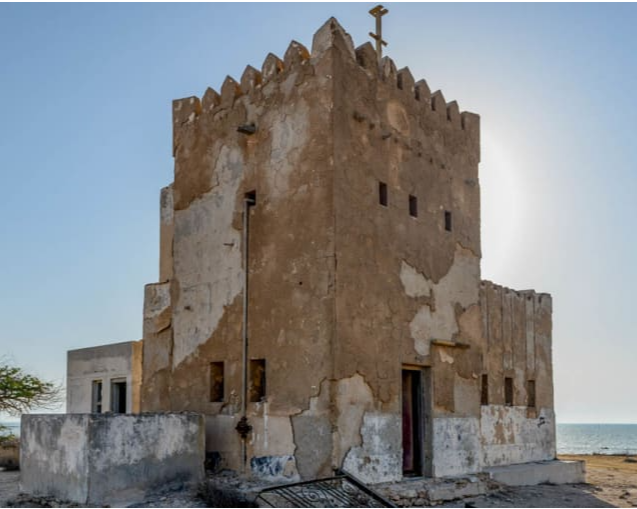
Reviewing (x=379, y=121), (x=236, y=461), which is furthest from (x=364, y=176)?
(x=236, y=461)

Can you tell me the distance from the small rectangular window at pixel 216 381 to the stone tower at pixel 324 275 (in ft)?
0.09

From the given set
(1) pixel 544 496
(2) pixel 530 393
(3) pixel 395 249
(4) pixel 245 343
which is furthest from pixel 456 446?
(2) pixel 530 393

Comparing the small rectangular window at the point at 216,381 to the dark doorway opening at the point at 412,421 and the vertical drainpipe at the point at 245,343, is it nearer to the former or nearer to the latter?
the vertical drainpipe at the point at 245,343

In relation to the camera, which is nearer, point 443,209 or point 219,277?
point 219,277

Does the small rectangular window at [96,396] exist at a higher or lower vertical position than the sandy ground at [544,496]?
higher

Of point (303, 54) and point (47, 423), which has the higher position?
point (303, 54)

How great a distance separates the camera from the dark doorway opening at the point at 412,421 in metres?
13.0

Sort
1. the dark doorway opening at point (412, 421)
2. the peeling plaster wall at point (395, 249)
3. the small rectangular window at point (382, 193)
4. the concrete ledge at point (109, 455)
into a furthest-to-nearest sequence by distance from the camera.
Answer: the dark doorway opening at point (412, 421), the small rectangular window at point (382, 193), the peeling plaster wall at point (395, 249), the concrete ledge at point (109, 455)

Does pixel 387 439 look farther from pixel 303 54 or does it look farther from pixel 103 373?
pixel 103 373

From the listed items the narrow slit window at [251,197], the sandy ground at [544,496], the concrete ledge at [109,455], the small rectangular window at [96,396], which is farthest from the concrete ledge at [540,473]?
the small rectangular window at [96,396]

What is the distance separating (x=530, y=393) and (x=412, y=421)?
7584 millimetres

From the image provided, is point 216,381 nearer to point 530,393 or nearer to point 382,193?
point 382,193

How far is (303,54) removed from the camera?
12.6 m

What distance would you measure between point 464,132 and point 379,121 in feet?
9.73
